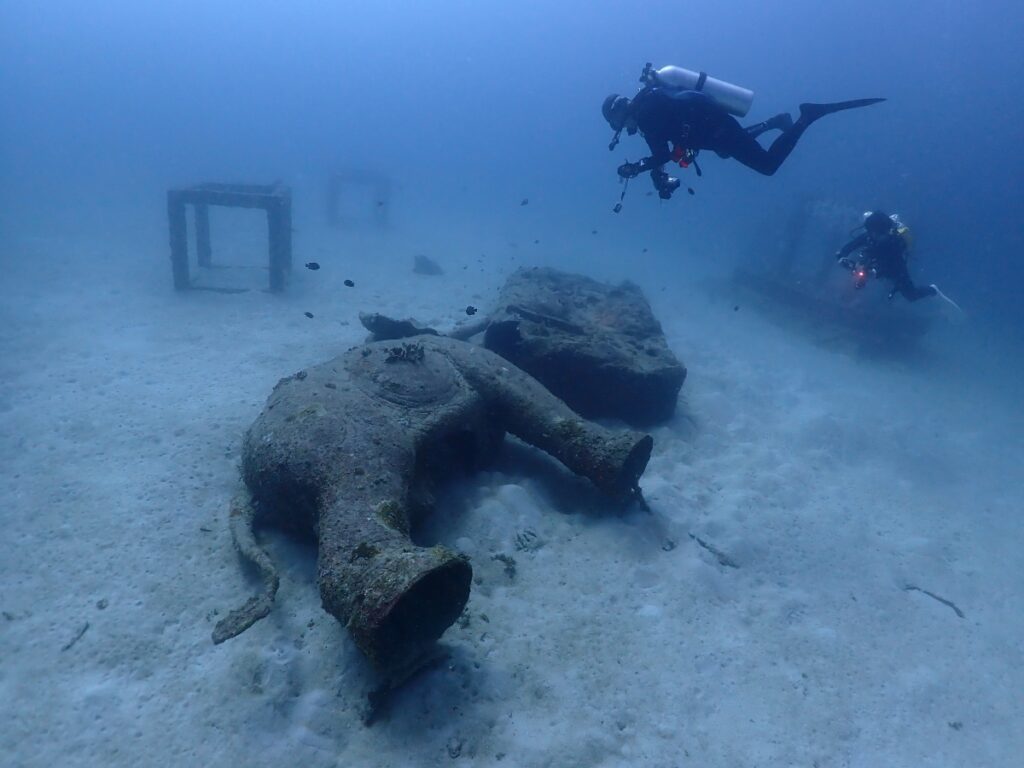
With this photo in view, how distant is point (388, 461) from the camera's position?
4.90m

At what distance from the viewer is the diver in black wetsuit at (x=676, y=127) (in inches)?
295

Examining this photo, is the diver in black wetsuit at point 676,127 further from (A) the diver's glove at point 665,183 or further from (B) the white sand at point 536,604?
(B) the white sand at point 536,604

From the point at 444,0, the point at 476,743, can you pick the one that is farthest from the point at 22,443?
the point at 444,0

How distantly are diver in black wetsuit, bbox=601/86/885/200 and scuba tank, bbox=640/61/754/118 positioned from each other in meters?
0.16

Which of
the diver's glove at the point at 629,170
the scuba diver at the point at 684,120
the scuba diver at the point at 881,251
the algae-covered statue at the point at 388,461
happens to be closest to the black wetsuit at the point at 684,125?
the scuba diver at the point at 684,120

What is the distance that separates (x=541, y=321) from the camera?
9312mm

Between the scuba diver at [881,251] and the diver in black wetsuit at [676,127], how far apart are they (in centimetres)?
427

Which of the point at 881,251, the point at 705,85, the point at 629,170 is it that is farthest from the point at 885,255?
the point at 629,170

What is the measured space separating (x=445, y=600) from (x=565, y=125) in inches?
7239

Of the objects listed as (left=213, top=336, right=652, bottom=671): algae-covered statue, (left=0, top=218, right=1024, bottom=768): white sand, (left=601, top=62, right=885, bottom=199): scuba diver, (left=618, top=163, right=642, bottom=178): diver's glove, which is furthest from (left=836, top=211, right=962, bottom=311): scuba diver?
(left=213, top=336, right=652, bottom=671): algae-covered statue

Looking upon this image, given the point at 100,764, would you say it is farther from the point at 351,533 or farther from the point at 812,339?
the point at 812,339

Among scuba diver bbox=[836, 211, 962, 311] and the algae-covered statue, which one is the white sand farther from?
scuba diver bbox=[836, 211, 962, 311]

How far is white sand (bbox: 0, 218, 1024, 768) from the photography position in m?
3.62

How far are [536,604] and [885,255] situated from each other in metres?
11.3
